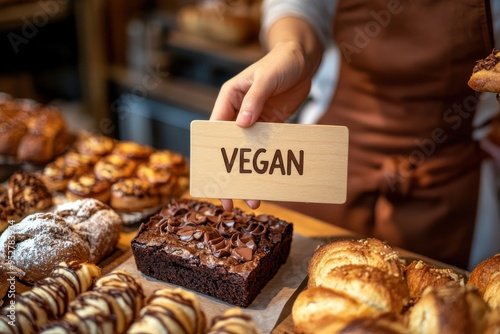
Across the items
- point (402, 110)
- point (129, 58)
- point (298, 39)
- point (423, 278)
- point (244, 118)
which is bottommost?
point (129, 58)

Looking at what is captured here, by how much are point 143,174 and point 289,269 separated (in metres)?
0.98

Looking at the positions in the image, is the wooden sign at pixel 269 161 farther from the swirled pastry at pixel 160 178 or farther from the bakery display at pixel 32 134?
the bakery display at pixel 32 134

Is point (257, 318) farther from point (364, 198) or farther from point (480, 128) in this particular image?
point (480, 128)

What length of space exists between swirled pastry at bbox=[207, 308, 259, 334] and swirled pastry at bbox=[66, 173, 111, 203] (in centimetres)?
125

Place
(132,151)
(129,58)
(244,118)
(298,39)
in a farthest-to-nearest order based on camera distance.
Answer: (129,58) → (132,151) → (298,39) → (244,118)

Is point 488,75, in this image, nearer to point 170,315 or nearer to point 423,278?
point 423,278

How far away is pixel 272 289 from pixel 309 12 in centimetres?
149

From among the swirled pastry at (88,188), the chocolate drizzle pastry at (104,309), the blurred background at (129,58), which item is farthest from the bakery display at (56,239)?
the blurred background at (129,58)

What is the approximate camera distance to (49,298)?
1.83 m

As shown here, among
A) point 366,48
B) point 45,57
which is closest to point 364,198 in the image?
point 366,48

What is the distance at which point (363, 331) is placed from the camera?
1494mm

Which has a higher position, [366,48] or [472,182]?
[366,48]

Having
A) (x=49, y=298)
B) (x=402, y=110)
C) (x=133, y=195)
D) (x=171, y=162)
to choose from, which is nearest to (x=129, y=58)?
(x=171, y=162)

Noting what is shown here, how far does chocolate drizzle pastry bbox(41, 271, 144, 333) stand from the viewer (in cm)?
169
